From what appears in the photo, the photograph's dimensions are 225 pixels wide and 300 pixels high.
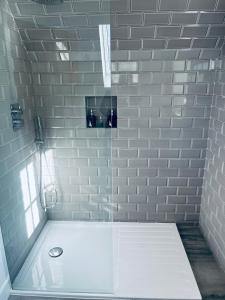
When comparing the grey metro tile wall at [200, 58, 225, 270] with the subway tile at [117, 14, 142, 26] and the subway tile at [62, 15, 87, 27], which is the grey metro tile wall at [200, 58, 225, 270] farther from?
the subway tile at [62, 15, 87, 27]

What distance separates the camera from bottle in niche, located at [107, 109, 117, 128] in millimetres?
2113

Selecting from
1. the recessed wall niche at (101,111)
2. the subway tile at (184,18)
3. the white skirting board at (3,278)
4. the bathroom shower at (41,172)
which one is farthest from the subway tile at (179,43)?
the white skirting board at (3,278)

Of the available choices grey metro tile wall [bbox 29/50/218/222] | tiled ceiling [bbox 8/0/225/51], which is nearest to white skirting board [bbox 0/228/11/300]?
grey metro tile wall [bbox 29/50/218/222]

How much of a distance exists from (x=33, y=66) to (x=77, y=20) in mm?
593

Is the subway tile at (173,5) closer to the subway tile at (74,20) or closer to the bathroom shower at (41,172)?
the subway tile at (74,20)

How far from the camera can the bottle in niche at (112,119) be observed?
6.93 feet

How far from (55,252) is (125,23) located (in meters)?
1.99

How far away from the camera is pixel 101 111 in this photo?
6.92 feet

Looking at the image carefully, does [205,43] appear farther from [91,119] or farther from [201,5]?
[91,119]

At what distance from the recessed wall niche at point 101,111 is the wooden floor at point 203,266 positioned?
1316 mm

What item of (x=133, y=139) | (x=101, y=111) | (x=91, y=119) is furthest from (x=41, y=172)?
(x=133, y=139)

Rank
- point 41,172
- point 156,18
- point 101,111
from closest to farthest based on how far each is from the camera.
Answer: point 156,18 → point 101,111 → point 41,172

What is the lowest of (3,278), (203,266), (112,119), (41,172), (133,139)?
(203,266)

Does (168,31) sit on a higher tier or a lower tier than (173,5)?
lower
